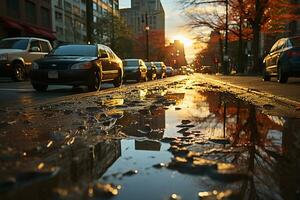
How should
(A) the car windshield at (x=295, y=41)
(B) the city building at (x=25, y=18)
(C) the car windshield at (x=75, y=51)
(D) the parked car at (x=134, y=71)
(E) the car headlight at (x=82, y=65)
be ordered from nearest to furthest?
(E) the car headlight at (x=82, y=65)
(C) the car windshield at (x=75, y=51)
(A) the car windshield at (x=295, y=41)
(D) the parked car at (x=134, y=71)
(B) the city building at (x=25, y=18)

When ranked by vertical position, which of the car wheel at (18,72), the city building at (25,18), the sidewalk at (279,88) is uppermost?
the city building at (25,18)

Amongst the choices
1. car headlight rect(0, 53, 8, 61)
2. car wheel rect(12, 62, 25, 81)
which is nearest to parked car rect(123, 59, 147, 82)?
car wheel rect(12, 62, 25, 81)

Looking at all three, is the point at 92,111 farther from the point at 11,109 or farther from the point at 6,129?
the point at 6,129

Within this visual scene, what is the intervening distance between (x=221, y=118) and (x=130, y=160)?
2922mm

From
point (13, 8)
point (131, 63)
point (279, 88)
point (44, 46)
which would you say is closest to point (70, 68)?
point (279, 88)

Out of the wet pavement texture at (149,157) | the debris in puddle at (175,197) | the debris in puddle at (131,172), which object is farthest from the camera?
the debris in puddle at (131,172)

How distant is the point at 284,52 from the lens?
15461 mm

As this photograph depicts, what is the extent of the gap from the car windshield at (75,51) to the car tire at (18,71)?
18.1 feet

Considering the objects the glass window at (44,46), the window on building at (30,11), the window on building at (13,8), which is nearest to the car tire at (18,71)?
the glass window at (44,46)

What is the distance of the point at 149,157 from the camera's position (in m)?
3.50

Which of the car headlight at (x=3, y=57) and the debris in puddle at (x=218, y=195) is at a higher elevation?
the car headlight at (x=3, y=57)

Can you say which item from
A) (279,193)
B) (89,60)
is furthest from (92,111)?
(89,60)

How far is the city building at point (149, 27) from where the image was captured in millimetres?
86750

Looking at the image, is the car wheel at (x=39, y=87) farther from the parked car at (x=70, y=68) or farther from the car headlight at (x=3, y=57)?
the car headlight at (x=3, y=57)
